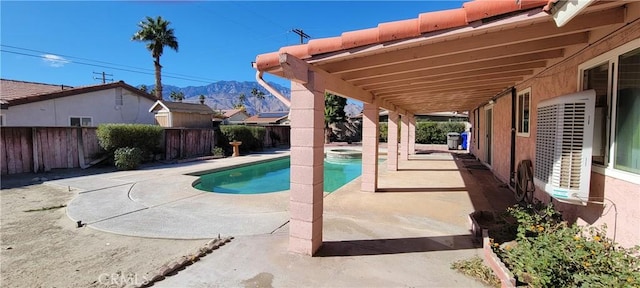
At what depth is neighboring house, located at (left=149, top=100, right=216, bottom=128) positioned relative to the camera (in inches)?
772

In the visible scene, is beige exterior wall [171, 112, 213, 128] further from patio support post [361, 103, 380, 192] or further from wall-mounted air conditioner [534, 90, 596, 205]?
wall-mounted air conditioner [534, 90, 596, 205]

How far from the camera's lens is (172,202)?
681cm

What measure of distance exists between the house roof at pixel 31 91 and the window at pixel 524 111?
19.9 metres

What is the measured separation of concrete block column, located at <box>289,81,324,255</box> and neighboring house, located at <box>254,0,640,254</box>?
13 millimetres

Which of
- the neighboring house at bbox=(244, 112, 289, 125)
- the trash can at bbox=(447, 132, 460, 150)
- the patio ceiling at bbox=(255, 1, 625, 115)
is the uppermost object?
the neighboring house at bbox=(244, 112, 289, 125)

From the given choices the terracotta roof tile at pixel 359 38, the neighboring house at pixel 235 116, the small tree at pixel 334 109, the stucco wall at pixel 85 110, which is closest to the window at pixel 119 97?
the stucco wall at pixel 85 110

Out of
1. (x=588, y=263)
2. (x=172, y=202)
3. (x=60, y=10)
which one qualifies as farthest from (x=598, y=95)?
(x=60, y=10)

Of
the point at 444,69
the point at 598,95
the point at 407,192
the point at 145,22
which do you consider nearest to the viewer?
the point at 598,95

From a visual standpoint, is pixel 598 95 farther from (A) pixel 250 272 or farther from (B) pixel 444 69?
(A) pixel 250 272

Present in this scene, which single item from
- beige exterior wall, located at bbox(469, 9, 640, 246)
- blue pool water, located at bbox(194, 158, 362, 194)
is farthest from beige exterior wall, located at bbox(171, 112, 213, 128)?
beige exterior wall, located at bbox(469, 9, 640, 246)

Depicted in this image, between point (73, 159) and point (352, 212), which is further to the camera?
point (73, 159)

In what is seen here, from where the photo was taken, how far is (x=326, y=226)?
495 cm

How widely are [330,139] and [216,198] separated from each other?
76.8 ft

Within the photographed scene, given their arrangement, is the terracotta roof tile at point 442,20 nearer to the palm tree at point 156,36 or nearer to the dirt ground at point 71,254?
the dirt ground at point 71,254
